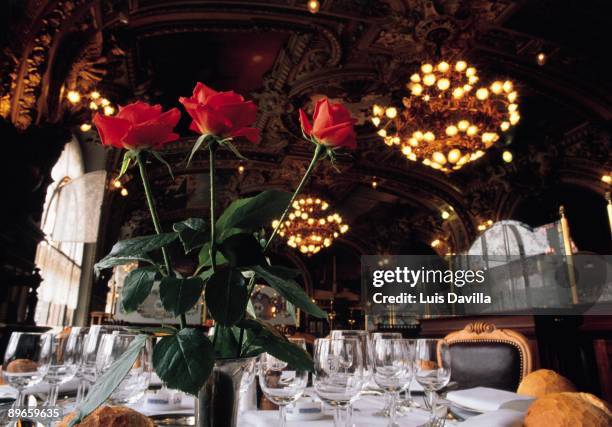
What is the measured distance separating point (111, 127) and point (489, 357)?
2.08 metres

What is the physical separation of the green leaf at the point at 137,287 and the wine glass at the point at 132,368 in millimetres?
221

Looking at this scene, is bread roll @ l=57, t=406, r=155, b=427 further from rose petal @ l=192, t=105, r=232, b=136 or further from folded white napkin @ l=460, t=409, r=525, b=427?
folded white napkin @ l=460, t=409, r=525, b=427

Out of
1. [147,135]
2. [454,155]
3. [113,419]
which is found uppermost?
[454,155]

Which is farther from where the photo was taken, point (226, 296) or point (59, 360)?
point (59, 360)

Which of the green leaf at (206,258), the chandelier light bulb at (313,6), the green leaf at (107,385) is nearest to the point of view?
the green leaf at (107,385)

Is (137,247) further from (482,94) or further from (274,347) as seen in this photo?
(482,94)

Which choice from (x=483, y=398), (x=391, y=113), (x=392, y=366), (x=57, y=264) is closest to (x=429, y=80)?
(x=391, y=113)

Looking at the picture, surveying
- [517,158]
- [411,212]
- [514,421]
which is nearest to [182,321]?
[514,421]

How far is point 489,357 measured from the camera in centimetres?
215

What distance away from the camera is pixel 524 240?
10.1 meters

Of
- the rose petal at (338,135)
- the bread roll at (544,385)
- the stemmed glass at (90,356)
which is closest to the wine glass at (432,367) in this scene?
the bread roll at (544,385)

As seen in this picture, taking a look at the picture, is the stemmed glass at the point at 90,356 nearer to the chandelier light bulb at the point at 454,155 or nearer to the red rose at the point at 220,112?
the red rose at the point at 220,112

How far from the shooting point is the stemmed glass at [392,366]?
104cm

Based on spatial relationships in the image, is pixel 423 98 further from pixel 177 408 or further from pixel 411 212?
pixel 411 212
